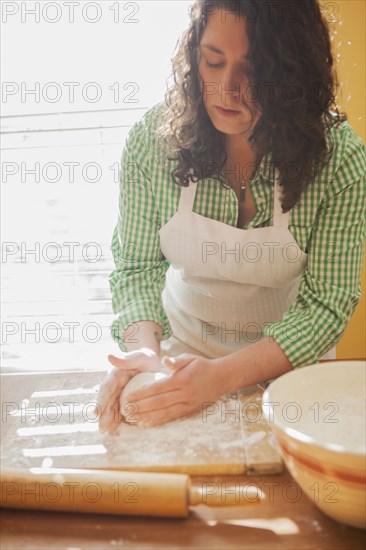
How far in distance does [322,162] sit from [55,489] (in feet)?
2.56

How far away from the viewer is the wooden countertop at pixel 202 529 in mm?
718

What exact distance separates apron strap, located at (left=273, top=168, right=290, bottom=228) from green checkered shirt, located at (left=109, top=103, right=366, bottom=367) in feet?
0.04

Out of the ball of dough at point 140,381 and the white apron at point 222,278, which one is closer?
the ball of dough at point 140,381

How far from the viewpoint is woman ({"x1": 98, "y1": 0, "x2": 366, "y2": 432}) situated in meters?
1.05

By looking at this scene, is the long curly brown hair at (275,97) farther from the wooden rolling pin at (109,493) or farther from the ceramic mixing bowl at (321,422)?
the wooden rolling pin at (109,493)

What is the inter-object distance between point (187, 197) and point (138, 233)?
0.13 m

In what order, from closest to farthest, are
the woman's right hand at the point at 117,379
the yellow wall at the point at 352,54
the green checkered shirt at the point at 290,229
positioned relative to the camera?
the woman's right hand at the point at 117,379 < the green checkered shirt at the point at 290,229 < the yellow wall at the point at 352,54

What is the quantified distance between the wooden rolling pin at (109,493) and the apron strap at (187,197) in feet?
2.10

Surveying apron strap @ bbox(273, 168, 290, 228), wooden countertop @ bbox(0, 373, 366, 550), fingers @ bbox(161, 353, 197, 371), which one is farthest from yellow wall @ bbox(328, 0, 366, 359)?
wooden countertop @ bbox(0, 373, 366, 550)

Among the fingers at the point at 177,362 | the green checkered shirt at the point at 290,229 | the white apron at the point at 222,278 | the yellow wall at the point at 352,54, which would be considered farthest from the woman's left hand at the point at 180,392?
the yellow wall at the point at 352,54

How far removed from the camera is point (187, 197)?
4.14 ft

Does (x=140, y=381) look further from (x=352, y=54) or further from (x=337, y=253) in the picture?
(x=352, y=54)

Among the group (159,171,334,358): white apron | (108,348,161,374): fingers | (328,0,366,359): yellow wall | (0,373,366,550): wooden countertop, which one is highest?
(328,0,366,359): yellow wall

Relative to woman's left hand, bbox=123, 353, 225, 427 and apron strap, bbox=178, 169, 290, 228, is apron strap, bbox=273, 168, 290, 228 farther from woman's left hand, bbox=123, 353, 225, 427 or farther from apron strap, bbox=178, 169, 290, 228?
woman's left hand, bbox=123, 353, 225, 427
